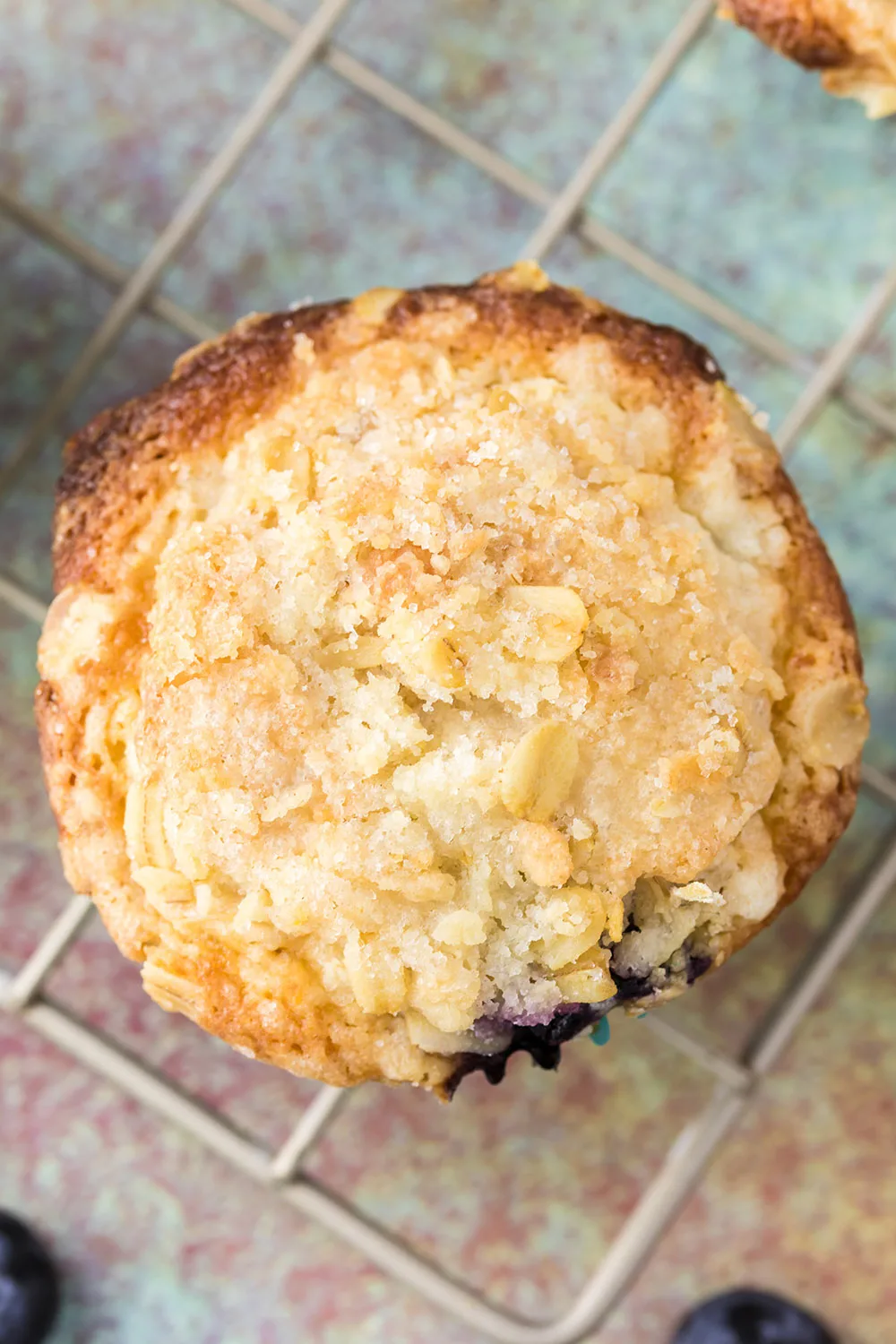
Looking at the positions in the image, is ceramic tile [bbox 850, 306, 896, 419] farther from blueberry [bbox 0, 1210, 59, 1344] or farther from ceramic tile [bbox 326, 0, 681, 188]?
blueberry [bbox 0, 1210, 59, 1344]

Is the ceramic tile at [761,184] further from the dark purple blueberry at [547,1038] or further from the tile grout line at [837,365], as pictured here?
the dark purple blueberry at [547,1038]

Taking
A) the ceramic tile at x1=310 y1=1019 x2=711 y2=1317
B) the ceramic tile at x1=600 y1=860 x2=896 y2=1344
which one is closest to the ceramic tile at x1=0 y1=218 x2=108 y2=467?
the ceramic tile at x1=310 y1=1019 x2=711 y2=1317

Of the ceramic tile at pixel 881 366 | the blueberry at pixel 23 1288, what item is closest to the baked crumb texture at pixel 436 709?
the ceramic tile at pixel 881 366

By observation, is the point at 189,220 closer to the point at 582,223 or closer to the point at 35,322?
the point at 35,322

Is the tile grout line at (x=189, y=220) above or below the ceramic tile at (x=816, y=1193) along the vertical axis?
above

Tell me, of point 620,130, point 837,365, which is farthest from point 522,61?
point 837,365

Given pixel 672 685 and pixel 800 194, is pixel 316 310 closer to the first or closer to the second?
pixel 672 685
